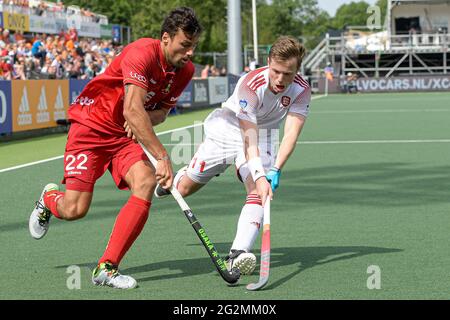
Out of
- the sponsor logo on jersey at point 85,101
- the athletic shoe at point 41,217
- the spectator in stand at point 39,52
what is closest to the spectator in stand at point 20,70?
the spectator in stand at point 39,52

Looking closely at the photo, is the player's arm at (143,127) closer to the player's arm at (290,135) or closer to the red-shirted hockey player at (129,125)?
the red-shirted hockey player at (129,125)

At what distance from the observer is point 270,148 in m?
7.98

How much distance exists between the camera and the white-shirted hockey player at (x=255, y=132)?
7270 millimetres

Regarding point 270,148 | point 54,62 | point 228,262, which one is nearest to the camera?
point 228,262

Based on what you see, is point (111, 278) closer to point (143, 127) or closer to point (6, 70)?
point (143, 127)

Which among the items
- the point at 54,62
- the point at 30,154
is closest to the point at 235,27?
the point at 54,62

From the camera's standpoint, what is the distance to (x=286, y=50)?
7.11 m

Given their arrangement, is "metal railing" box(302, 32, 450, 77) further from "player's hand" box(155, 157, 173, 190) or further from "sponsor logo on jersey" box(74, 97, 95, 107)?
"player's hand" box(155, 157, 173, 190)

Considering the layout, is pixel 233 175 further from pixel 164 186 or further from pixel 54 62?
pixel 54 62

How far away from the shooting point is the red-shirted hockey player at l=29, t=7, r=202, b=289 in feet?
22.3

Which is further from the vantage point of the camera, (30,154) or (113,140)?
(30,154)

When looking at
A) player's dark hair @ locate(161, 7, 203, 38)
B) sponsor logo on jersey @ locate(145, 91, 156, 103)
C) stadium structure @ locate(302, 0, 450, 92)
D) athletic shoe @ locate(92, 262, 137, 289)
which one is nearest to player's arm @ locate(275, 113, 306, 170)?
sponsor logo on jersey @ locate(145, 91, 156, 103)

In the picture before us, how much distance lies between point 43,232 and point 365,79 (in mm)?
47335

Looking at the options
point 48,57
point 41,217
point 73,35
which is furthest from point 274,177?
point 73,35
